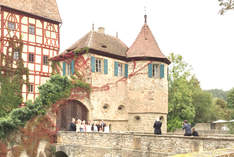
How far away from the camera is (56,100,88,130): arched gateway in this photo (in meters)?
19.2

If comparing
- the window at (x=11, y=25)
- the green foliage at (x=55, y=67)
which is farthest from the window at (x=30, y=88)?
the window at (x=11, y=25)

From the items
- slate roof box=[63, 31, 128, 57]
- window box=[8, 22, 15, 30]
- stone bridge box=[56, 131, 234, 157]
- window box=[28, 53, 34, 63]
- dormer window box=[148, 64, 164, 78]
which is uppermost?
window box=[8, 22, 15, 30]

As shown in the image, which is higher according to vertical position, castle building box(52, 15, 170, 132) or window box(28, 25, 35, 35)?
window box(28, 25, 35, 35)

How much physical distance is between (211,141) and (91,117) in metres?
11.3

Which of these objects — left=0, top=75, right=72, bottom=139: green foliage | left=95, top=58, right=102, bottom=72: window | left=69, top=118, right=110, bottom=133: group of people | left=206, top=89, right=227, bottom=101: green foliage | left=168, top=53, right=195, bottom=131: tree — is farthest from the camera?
left=206, top=89, right=227, bottom=101: green foliage

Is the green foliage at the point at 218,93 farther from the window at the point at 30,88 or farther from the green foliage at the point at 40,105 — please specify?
the green foliage at the point at 40,105

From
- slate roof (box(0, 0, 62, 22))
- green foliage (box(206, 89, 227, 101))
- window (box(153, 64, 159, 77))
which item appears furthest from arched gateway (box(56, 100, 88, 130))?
green foliage (box(206, 89, 227, 101))

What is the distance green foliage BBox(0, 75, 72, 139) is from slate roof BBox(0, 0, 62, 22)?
9046 millimetres

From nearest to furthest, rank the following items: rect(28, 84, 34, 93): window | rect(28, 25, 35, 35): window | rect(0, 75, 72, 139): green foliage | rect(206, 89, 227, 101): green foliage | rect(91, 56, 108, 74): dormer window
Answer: rect(0, 75, 72, 139): green foliage, rect(91, 56, 108, 74): dormer window, rect(28, 84, 34, 93): window, rect(28, 25, 35, 35): window, rect(206, 89, 227, 101): green foliage

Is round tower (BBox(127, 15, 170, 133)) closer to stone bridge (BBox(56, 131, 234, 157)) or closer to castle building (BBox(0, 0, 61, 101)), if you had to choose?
stone bridge (BBox(56, 131, 234, 157))

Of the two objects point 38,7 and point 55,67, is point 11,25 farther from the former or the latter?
point 55,67

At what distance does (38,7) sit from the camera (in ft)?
84.2

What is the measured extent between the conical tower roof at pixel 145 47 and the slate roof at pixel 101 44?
33.2 inches

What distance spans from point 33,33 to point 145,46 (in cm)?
973
